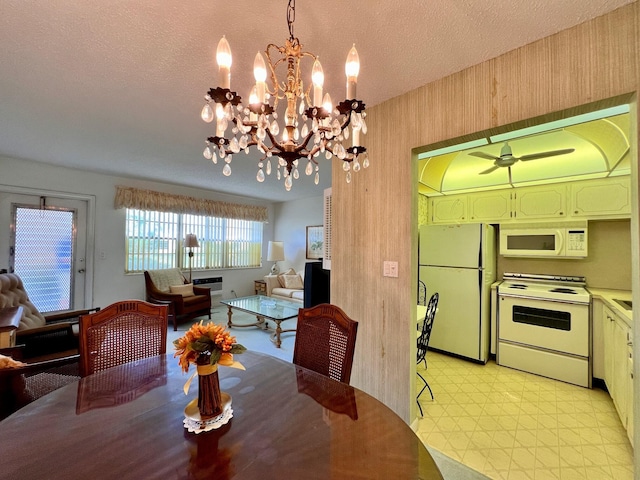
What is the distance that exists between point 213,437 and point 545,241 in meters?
3.72

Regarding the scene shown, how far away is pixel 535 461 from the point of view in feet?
5.69

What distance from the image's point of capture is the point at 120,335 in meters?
1.56

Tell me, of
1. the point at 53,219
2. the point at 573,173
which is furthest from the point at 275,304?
the point at 573,173

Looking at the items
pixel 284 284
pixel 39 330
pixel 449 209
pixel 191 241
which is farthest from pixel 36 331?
pixel 449 209

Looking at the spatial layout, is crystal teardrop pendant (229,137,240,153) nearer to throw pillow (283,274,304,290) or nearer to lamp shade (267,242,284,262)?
throw pillow (283,274,304,290)

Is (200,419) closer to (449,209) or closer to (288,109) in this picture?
(288,109)

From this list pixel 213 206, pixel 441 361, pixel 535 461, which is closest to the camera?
pixel 535 461

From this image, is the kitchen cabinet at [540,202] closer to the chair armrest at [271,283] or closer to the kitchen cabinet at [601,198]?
the kitchen cabinet at [601,198]

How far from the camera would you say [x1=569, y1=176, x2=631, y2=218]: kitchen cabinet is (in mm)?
2713

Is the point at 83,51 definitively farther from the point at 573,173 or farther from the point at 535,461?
the point at 573,173

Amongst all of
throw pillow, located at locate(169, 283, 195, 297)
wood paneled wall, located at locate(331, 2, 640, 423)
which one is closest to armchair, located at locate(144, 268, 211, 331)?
throw pillow, located at locate(169, 283, 195, 297)

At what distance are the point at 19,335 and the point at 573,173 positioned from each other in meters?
5.27

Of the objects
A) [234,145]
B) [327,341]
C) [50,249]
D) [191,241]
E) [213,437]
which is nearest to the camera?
[213,437]

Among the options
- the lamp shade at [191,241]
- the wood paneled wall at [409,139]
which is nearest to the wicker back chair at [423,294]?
the wood paneled wall at [409,139]
